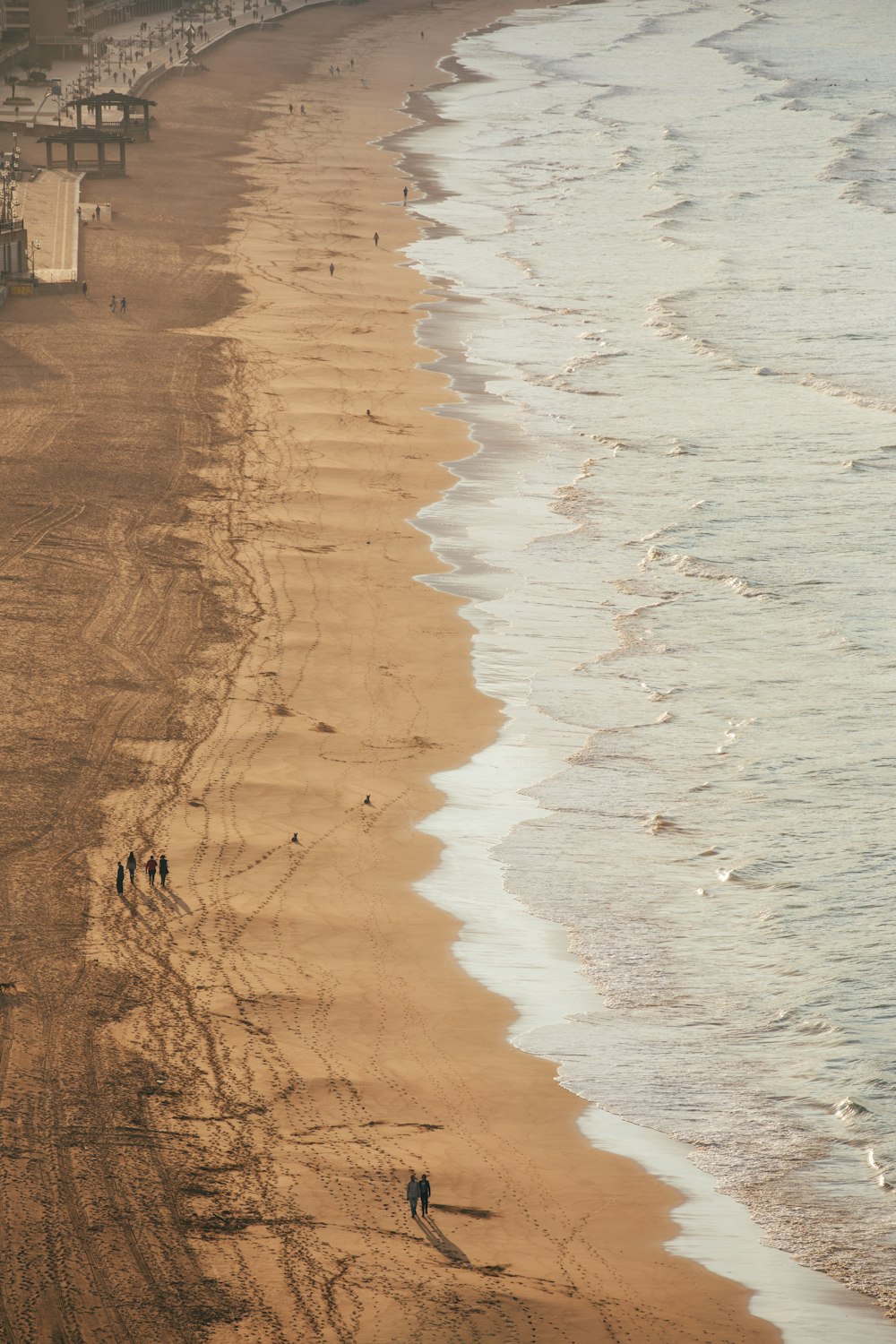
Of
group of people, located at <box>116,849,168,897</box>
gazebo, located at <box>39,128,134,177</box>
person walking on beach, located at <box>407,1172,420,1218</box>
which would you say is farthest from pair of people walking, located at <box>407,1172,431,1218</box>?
gazebo, located at <box>39,128,134,177</box>

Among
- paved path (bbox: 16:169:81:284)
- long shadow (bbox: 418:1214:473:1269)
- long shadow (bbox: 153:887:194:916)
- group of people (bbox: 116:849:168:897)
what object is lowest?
long shadow (bbox: 418:1214:473:1269)

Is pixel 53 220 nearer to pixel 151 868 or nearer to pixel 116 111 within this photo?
pixel 116 111

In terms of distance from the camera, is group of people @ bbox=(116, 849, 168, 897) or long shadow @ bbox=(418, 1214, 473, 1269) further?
group of people @ bbox=(116, 849, 168, 897)

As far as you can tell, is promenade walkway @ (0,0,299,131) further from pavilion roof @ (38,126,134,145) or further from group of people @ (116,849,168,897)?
group of people @ (116,849,168,897)

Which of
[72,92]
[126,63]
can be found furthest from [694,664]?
[126,63]

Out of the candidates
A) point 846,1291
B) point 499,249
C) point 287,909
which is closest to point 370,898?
point 287,909

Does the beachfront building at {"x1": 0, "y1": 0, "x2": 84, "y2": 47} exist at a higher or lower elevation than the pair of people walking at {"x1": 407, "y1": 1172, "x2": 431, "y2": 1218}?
higher

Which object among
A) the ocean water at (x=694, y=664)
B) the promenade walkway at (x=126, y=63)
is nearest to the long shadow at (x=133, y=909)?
the ocean water at (x=694, y=664)
